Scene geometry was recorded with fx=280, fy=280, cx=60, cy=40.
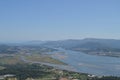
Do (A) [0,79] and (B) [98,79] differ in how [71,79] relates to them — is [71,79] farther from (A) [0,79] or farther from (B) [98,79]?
(A) [0,79]

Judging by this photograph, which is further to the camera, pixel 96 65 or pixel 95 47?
pixel 95 47

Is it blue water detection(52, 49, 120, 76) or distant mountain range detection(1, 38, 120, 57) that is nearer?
blue water detection(52, 49, 120, 76)

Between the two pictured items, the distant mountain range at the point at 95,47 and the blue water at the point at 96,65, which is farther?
the distant mountain range at the point at 95,47

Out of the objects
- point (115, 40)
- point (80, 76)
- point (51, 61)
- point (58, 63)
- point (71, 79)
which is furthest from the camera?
point (115, 40)

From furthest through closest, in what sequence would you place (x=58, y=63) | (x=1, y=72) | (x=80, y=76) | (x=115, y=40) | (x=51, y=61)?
(x=115, y=40) < (x=51, y=61) < (x=58, y=63) < (x=1, y=72) < (x=80, y=76)

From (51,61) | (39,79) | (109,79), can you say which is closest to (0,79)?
(39,79)

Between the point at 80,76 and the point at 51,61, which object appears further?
the point at 51,61

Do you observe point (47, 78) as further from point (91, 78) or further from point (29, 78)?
point (91, 78)

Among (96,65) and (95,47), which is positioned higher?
(95,47)

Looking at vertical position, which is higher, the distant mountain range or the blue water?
the distant mountain range

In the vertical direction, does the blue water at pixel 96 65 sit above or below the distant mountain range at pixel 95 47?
below
